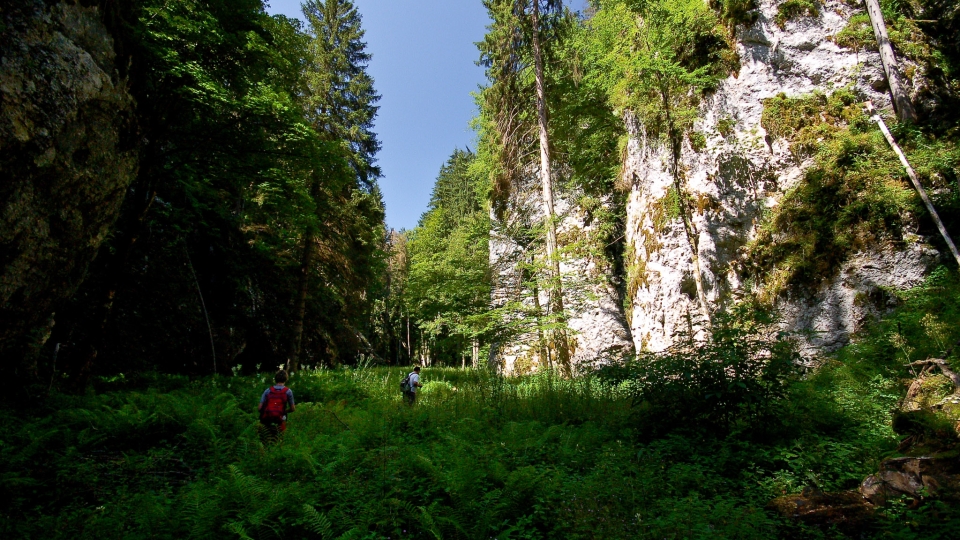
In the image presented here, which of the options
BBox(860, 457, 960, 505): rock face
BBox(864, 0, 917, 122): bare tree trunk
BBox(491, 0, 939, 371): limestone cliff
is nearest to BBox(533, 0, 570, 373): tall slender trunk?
BBox(491, 0, 939, 371): limestone cliff

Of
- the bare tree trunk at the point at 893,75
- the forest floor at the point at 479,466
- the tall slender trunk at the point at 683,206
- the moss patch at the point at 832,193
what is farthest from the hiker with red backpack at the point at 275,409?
the bare tree trunk at the point at 893,75

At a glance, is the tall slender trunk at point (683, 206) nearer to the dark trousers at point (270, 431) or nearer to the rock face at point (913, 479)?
the rock face at point (913, 479)

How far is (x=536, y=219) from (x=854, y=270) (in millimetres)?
11469

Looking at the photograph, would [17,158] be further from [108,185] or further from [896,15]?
[896,15]

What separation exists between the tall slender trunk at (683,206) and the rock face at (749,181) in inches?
7.7

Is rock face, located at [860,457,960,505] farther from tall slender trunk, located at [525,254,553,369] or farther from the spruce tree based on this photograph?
the spruce tree

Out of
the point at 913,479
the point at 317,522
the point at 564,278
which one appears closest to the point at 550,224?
the point at 564,278

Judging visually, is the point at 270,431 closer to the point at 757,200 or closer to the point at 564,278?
the point at 564,278

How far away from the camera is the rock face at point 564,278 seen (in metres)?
14.1

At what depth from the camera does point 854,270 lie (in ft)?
27.2

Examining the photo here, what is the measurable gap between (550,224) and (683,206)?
396 centimetres

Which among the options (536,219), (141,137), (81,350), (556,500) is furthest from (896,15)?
(81,350)

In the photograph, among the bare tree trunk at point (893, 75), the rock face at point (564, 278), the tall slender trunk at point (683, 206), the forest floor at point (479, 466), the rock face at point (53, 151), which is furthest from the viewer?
the rock face at point (564, 278)

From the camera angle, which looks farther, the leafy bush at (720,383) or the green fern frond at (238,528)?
the leafy bush at (720,383)
